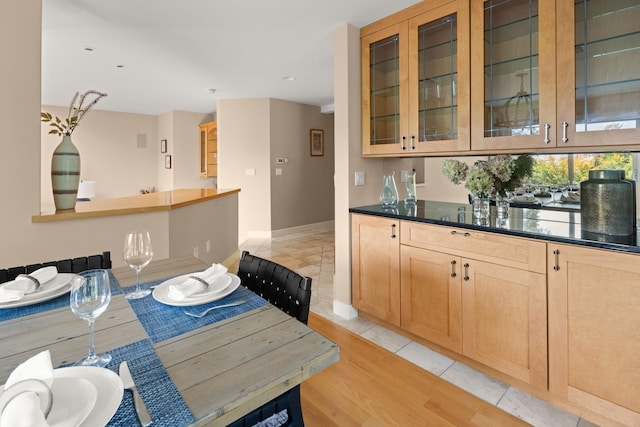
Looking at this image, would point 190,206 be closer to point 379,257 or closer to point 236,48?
point 236,48

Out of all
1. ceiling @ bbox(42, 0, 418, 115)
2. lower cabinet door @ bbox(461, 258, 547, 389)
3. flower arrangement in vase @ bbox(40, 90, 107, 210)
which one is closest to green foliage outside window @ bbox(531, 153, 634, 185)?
lower cabinet door @ bbox(461, 258, 547, 389)

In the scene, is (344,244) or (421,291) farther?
(344,244)

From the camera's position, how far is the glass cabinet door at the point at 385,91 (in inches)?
96.4

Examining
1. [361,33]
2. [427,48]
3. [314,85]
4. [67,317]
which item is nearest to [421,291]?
[427,48]

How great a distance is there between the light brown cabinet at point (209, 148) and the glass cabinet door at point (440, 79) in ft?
16.0

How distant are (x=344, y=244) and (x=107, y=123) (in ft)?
19.8

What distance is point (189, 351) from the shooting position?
0.80 meters

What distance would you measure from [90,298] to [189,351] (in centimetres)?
28

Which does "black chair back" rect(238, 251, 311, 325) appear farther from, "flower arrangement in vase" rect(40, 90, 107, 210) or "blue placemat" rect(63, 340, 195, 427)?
"flower arrangement in vase" rect(40, 90, 107, 210)

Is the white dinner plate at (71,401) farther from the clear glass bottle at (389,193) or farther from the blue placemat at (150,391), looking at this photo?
the clear glass bottle at (389,193)

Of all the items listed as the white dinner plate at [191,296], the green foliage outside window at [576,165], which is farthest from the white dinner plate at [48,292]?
the green foliage outside window at [576,165]

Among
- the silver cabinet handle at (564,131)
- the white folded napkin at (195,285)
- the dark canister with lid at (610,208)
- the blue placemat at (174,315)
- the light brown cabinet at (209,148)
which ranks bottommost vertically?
the blue placemat at (174,315)

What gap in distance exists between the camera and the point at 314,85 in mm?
4785

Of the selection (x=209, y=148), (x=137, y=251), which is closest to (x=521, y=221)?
(x=137, y=251)
